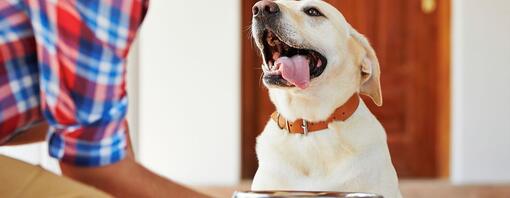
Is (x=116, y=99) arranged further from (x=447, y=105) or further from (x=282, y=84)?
(x=447, y=105)

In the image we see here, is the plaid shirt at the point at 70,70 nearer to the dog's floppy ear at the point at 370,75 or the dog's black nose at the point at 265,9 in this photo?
the dog's black nose at the point at 265,9

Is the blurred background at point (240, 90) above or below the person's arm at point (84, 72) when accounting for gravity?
below

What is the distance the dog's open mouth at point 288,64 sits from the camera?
1.30 metres

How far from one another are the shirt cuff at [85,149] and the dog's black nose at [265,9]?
1.28 ft

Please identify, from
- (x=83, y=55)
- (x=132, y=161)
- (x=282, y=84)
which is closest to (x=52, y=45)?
(x=83, y=55)

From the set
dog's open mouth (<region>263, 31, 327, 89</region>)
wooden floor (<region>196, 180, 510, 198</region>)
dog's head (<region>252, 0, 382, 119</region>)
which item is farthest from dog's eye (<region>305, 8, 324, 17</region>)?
wooden floor (<region>196, 180, 510, 198</region>)

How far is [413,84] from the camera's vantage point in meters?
5.37

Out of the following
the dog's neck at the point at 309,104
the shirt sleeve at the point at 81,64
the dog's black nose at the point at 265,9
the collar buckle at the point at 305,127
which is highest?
the shirt sleeve at the point at 81,64

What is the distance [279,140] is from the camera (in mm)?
1509

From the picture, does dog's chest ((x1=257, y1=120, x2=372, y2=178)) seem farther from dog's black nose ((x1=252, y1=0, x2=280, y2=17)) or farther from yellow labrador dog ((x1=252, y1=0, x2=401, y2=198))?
dog's black nose ((x1=252, y1=0, x2=280, y2=17))

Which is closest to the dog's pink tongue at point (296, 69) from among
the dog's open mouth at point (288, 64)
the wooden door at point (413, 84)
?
the dog's open mouth at point (288, 64)
